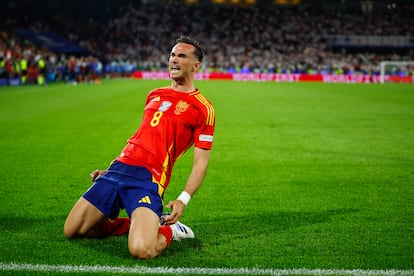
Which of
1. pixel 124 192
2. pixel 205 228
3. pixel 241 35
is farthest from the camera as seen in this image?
pixel 241 35

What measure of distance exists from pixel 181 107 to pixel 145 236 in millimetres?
1389

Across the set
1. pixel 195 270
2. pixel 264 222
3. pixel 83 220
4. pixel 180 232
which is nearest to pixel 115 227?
pixel 83 220

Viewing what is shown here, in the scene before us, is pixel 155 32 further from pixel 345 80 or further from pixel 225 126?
pixel 225 126

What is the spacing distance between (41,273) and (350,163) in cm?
754

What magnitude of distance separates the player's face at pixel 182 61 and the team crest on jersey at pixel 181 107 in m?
0.26

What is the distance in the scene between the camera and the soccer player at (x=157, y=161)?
5902 mm

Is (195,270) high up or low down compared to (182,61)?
down

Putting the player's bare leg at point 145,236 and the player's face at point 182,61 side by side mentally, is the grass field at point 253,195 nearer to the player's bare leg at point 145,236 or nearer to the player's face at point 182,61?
the player's bare leg at point 145,236

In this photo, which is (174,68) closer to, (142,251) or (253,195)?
(142,251)

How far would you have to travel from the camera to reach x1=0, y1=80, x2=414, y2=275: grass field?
559cm

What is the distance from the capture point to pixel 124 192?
594 cm

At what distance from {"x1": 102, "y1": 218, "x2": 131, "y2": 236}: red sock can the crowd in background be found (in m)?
51.9

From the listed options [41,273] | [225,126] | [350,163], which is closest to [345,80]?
[225,126]

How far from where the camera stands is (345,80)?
2224 inches
